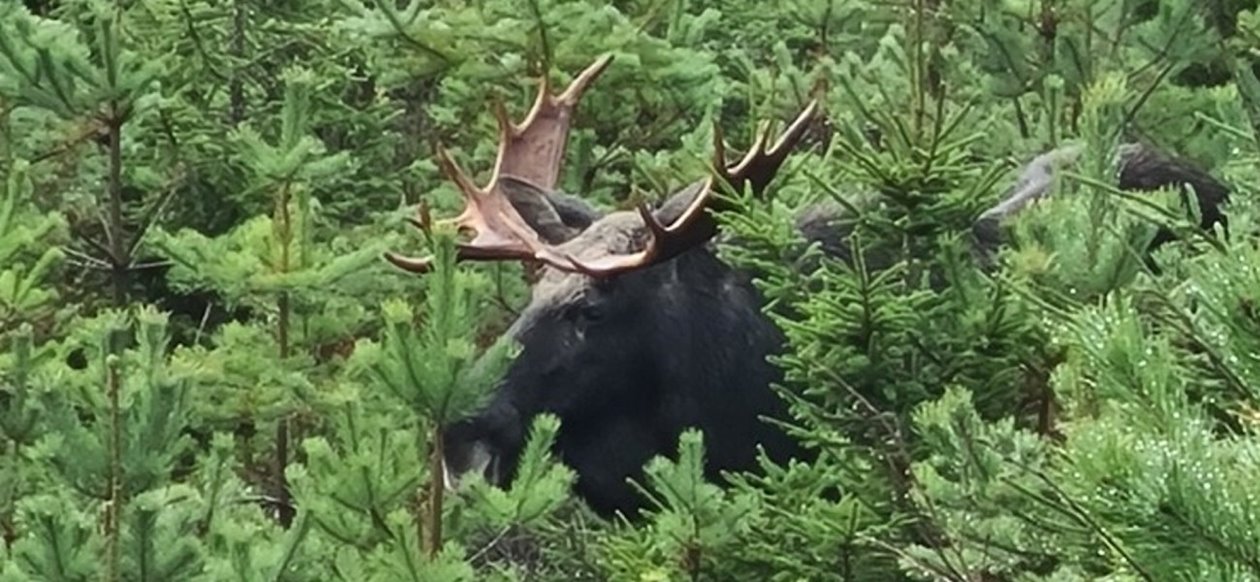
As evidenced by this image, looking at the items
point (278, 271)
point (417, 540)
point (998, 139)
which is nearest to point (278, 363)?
point (278, 271)

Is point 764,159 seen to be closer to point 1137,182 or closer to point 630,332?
point 630,332

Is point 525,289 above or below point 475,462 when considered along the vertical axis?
above

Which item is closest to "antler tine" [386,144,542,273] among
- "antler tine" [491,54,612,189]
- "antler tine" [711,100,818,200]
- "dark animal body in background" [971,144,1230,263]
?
"antler tine" [491,54,612,189]

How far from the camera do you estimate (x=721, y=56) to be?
381 inches

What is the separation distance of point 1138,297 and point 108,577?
1.86 metres

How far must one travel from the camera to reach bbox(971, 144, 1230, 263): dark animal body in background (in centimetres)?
739

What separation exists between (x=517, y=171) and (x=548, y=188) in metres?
0.13

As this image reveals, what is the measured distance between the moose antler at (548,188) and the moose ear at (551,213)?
0.14ft

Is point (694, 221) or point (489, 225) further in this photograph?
point (489, 225)

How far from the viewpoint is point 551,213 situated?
7.57m

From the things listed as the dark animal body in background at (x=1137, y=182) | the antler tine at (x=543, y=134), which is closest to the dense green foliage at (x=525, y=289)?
the dark animal body in background at (x=1137, y=182)

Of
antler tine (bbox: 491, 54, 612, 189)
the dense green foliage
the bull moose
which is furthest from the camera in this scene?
antler tine (bbox: 491, 54, 612, 189)

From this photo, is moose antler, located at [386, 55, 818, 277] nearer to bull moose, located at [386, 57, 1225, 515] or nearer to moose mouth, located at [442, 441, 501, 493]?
bull moose, located at [386, 57, 1225, 515]

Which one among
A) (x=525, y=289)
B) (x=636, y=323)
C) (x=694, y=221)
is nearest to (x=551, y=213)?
(x=525, y=289)
